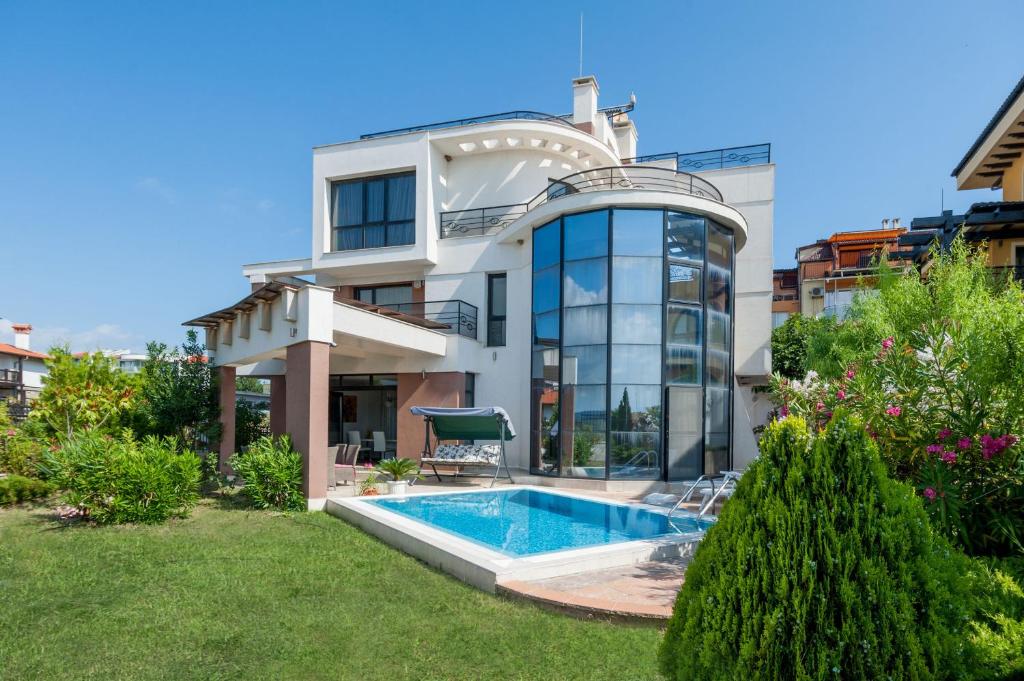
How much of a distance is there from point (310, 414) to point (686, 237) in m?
9.20

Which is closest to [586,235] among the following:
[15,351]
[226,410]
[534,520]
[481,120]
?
[481,120]

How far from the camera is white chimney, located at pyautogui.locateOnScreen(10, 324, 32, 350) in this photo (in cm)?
3856

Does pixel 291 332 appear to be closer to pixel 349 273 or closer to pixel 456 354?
pixel 456 354

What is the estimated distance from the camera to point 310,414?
36.1 feet

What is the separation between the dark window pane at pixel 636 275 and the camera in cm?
1398

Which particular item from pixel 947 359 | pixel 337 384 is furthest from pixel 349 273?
pixel 947 359

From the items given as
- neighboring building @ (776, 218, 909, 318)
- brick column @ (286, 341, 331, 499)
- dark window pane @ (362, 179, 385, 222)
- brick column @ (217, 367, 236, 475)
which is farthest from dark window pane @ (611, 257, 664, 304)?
neighboring building @ (776, 218, 909, 318)

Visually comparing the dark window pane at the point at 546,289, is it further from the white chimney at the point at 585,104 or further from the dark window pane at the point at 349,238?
the white chimney at the point at 585,104

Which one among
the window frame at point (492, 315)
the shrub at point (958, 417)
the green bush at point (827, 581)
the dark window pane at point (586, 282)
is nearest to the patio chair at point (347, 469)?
the window frame at point (492, 315)

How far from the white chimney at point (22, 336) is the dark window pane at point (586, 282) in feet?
130

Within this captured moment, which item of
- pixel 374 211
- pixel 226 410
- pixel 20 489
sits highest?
pixel 374 211

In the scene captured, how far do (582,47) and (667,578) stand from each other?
66.9 feet

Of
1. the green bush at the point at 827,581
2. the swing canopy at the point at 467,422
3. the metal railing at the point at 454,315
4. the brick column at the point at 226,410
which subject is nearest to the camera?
the green bush at the point at 827,581

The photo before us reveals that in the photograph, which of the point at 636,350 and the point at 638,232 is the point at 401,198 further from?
the point at 636,350
